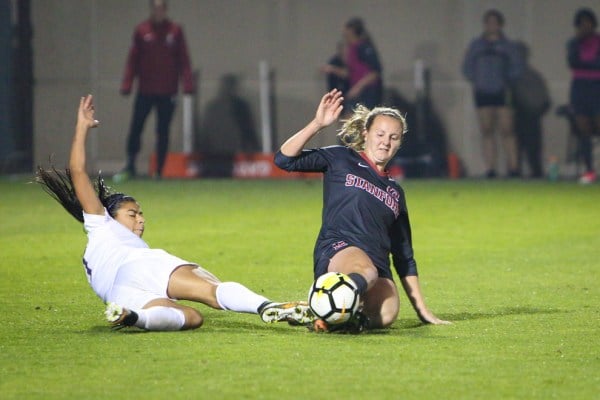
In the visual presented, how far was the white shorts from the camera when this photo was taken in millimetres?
7258

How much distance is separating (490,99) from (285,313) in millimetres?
15760

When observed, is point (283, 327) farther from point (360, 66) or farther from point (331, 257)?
point (360, 66)

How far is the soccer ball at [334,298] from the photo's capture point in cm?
688

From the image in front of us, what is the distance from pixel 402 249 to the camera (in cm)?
773

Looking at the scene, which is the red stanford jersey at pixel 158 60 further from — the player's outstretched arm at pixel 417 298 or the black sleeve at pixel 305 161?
the player's outstretched arm at pixel 417 298

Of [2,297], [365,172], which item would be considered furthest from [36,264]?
[365,172]

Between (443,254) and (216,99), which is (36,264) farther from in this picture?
(216,99)

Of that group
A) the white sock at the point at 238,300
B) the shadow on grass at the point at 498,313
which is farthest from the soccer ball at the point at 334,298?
the shadow on grass at the point at 498,313

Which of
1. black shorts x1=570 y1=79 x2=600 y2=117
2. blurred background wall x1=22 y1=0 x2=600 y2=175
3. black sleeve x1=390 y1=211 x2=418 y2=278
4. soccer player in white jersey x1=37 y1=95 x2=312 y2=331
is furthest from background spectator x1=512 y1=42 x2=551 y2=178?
soccer player in white jersey x1=37 y1=95 x2=312 y2=331

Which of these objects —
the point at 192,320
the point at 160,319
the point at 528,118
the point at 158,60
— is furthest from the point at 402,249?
the point at 528,118

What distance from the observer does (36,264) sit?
10961 mm

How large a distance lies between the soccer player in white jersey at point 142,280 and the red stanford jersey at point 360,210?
1.79 ft

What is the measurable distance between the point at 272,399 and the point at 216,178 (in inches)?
666

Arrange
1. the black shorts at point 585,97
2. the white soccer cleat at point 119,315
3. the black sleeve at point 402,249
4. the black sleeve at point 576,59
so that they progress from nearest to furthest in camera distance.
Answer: the white soccer cleat at point 119,315 < the black sleeve at point 402,249 < the black sleeve at point 576,59 < the black shorts at point 585,97
